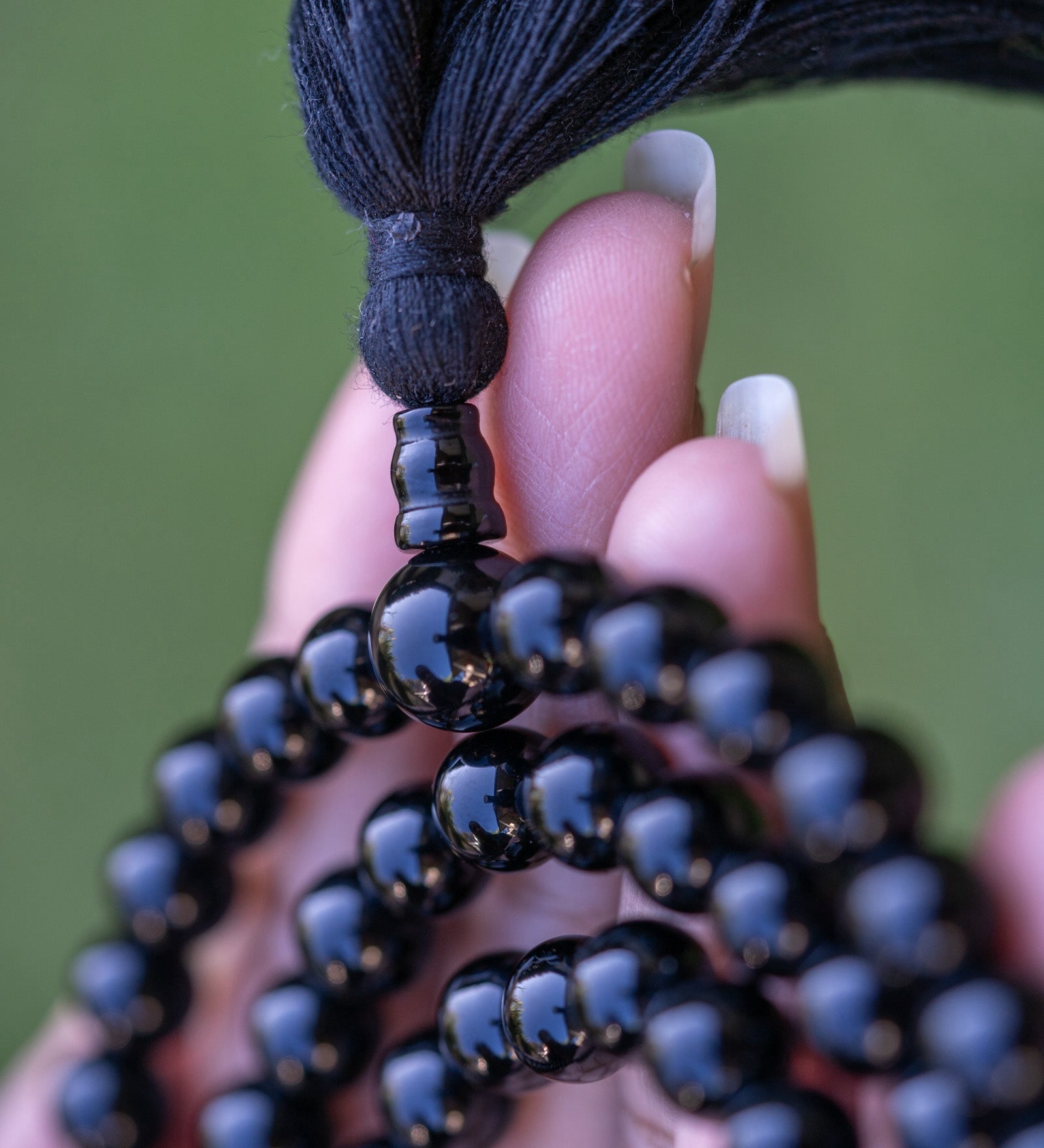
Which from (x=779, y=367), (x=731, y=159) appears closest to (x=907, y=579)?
(x=779, y=367)

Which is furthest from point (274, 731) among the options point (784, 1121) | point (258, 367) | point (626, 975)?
point (258, 367)

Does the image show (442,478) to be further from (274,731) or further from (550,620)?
(274,731)

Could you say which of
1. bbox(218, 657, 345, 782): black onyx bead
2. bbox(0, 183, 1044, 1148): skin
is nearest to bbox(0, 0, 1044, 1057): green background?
bbox(0, 183, 1044, 1148): skin

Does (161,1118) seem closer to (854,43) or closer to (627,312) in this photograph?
(627,312)

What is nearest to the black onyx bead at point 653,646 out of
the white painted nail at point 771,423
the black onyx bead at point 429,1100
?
the white painted nail at point 771,423

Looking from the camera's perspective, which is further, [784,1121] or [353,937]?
[353,937]
